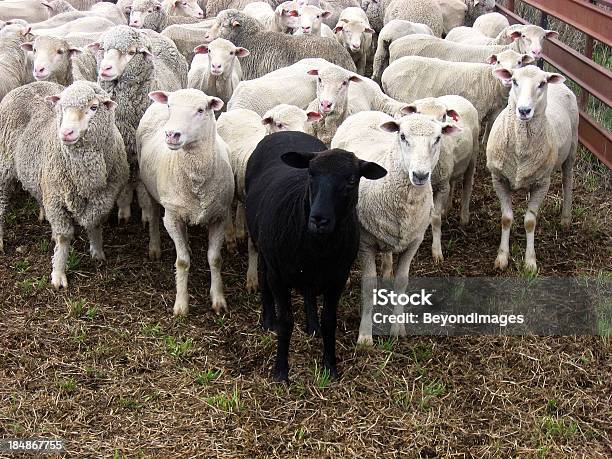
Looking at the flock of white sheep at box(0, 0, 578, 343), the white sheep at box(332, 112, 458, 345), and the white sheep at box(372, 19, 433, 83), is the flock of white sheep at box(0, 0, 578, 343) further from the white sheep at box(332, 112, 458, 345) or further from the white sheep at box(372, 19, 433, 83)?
the white sheep at box(372, 19, 433, 83)

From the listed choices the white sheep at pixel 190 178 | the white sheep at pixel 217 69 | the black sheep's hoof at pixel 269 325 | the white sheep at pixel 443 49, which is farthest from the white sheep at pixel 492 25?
the black sheep's hoof at pixel 269 325

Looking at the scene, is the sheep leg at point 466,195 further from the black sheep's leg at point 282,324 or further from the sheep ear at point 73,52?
the sheep ear at point 73,52

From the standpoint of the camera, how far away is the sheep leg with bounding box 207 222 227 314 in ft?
18.2

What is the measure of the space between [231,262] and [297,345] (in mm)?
1320

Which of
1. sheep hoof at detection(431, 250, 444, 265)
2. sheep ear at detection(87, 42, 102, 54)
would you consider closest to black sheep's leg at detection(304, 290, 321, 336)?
sheep hoof at detection(431, 250, 444, 265)

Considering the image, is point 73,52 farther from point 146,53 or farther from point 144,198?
point 144,198

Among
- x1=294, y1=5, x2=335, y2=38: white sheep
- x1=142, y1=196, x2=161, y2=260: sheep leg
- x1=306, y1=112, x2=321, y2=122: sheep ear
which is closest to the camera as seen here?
x1=306, y1=112, x2=321, y2=122: sheep ear

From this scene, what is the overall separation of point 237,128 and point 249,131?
→ 11 centimetres

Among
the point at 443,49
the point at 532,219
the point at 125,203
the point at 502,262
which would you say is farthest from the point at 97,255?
the point at 443,49

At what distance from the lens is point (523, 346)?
512 cm

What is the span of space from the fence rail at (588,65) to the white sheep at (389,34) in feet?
4.97

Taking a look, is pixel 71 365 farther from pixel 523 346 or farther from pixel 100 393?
pixel 523 346

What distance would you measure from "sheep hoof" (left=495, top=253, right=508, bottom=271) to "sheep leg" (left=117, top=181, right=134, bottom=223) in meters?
2.89

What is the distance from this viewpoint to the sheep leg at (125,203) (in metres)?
6.62
